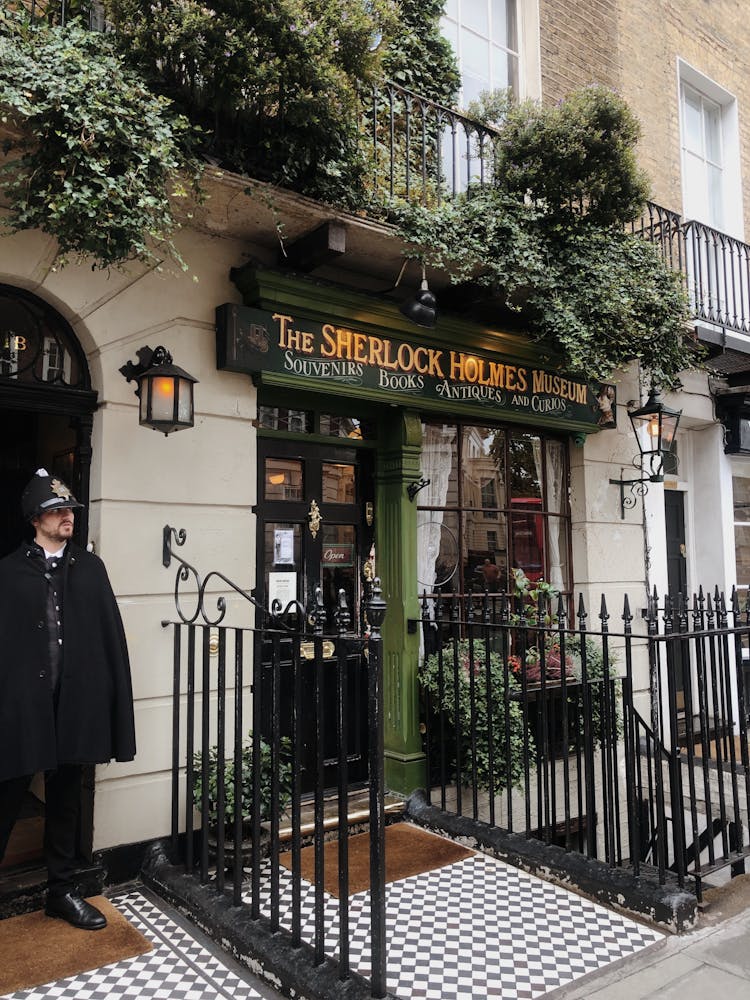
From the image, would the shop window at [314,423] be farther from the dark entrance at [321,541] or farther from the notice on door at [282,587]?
the notice on door at [282,587]

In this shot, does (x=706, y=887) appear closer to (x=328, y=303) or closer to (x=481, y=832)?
(x=481, y=832)

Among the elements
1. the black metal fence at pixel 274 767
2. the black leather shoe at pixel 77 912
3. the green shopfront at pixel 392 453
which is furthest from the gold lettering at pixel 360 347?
the black leather shoe at pixel 77 912

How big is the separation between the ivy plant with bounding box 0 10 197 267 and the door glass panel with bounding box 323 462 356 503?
2.28m

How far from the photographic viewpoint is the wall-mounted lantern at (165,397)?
4191mm

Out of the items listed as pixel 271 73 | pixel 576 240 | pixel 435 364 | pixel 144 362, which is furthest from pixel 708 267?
pixel 144 362

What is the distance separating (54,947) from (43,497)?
6.67 ft

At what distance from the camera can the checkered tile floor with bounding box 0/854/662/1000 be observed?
10.1 feet

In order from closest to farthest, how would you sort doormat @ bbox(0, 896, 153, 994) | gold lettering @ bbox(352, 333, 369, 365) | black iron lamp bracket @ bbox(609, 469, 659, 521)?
1. doormat @ bbox(0, 896, 153, 994)
2. gold lettering @ bbox(352, 333, 369, 365)
3. black iron lamp bracket @ bbox(609, 469, 659, 521)

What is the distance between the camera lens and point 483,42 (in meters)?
7.52

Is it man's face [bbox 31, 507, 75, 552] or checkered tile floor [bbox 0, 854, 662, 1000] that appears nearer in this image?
checkered tile floor [bbox 0, 854, 662, 1000]

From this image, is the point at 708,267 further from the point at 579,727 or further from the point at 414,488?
the point at 579,727

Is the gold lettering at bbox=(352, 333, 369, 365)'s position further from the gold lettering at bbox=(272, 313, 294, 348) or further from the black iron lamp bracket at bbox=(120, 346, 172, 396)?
the black iron lamp bracket at bbox=(120, 346, 172, 396)

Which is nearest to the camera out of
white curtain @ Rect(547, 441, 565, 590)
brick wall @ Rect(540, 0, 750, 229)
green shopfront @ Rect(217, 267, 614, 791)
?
green shopfront @ Rect(217, 267, 614, 791)

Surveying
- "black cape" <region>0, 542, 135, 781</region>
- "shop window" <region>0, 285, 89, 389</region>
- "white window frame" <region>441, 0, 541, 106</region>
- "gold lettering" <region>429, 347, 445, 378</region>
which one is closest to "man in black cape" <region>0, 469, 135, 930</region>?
"black cape" <region>0, 542, 135, 781</region>
